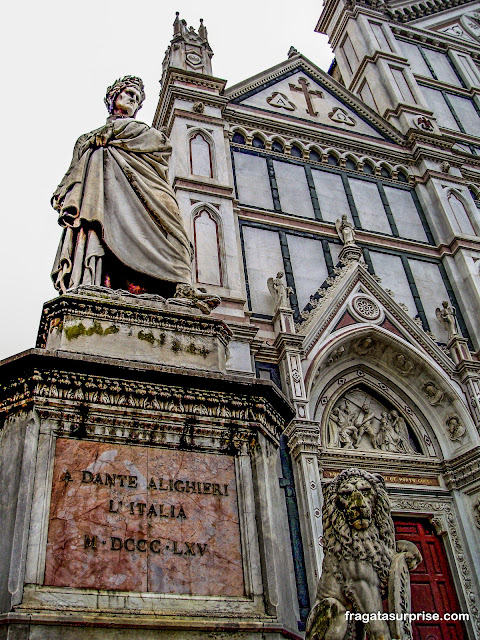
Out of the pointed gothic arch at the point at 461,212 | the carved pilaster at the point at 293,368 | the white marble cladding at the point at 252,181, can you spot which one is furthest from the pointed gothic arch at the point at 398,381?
the pointed gothic arch at the point at 461,212

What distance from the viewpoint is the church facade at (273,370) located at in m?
3.71

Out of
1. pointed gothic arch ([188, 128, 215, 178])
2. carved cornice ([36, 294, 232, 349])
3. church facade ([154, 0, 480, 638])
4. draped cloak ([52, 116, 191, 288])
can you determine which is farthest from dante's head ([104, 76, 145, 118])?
pointed gothic arch ([188, 128, 215, 178])

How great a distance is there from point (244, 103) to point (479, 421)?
30.4 feet

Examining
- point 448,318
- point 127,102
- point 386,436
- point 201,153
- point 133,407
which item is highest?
point 201,153

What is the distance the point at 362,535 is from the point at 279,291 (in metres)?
7.97

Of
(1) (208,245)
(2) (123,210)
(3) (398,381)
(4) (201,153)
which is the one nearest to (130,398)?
(2) (123,210)

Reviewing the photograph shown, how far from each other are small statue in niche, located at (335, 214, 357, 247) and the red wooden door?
556 centimetres

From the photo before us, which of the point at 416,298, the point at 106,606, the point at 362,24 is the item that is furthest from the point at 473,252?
the point at 106,606

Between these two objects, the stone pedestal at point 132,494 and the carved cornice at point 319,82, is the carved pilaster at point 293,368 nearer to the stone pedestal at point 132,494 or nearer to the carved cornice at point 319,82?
the stone pedestal at point 132,494

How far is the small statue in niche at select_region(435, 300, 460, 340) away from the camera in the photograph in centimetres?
1252

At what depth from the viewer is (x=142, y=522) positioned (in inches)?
151

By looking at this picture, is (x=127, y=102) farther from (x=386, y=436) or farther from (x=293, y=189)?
(x=293, y=189)

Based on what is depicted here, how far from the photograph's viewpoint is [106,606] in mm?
3482

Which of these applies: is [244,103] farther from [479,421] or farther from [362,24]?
[479,421]
